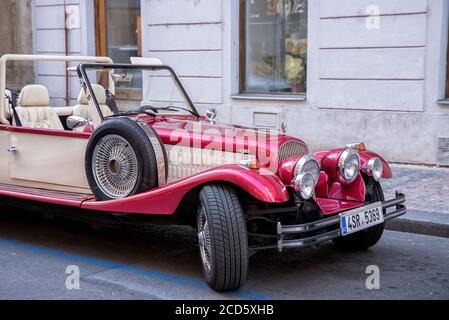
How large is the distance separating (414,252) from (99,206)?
8.51 ft

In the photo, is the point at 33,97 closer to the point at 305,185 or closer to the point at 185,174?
the point at 185,174

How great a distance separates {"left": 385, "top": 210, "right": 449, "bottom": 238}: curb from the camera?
6.05 metres

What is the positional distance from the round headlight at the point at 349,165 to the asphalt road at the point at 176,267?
70 cm

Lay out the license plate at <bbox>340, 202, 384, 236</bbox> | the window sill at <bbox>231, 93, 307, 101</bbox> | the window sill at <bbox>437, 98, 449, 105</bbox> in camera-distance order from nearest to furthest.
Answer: the license plate at <bbox>340, 202, 384, 236</bbox>, the window sill at <bbox>437, 98, 449, 105</bbox>, the window sill at <bbox>231, 93, 307, 101</bbox>

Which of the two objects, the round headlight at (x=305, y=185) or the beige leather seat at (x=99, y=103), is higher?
the beige leather seat at (x=99, y=103)

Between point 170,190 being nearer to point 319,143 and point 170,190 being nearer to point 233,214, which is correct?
point 233,214

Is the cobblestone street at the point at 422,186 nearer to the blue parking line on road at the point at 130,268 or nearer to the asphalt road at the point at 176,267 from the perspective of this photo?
the asphalt road at the point at 176,267

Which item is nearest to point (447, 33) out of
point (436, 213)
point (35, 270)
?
point (436, 213)

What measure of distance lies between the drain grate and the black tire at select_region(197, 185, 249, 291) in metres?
5.00

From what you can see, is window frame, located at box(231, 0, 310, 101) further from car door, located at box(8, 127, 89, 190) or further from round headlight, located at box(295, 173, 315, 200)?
round headlight, located at box(295, 173, 315, 200)

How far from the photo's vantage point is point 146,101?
19.2 ft

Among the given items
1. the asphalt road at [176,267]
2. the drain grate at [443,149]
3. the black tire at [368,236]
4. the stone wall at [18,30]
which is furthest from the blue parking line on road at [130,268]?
the stone wall at [18,30]

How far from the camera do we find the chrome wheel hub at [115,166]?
16.4 feet

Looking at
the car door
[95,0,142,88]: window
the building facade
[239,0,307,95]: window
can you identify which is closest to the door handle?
the car door
